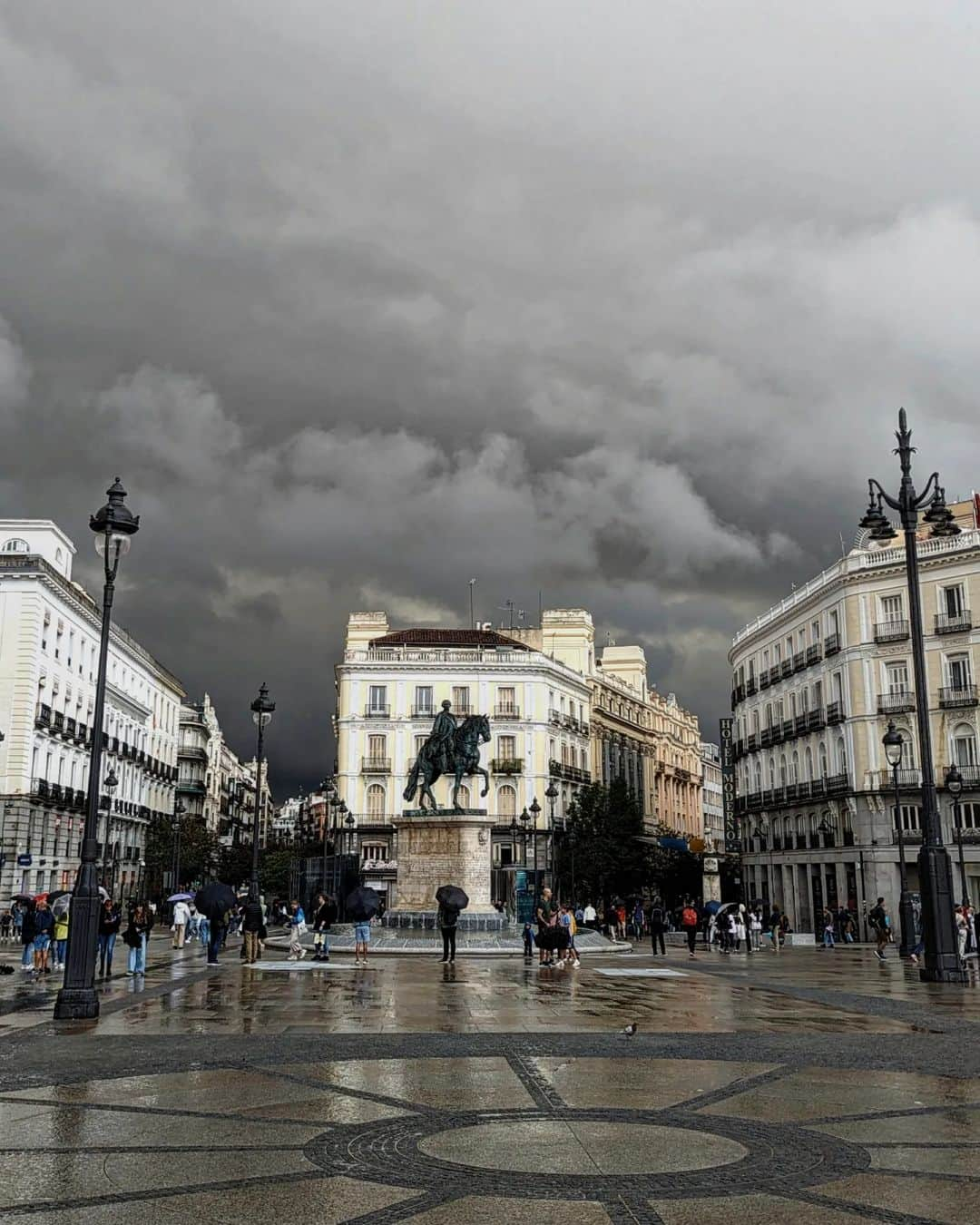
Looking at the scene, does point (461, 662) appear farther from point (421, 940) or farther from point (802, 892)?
point (421, 940)

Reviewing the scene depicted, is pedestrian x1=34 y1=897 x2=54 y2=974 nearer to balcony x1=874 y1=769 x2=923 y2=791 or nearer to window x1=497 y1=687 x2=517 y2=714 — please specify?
balcony x1=874 y1=769 x2=923 y2=791

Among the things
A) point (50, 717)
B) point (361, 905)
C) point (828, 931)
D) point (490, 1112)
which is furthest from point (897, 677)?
point (490, 1112)

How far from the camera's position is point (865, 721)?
5362cm

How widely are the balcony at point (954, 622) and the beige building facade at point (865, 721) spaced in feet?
0.14

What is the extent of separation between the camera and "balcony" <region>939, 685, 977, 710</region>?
50.8 m

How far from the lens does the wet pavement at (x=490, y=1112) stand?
5781 mm

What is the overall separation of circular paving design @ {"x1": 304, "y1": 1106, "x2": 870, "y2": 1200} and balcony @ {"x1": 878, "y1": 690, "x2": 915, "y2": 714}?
4758cm

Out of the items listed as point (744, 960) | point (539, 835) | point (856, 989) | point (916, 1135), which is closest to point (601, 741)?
point (539, 835)

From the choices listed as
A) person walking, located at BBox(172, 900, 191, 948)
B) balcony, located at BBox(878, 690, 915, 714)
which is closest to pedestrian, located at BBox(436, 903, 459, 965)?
person walking, located at BBox(172, 900, 191, 948)

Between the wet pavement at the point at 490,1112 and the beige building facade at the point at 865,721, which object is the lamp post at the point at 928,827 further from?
the beige building facade at the point at 865,721

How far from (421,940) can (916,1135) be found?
24710 mm

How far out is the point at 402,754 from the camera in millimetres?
72062

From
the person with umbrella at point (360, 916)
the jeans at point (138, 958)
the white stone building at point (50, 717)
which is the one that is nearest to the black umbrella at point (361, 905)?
the person with umbrella at point (360, 916)

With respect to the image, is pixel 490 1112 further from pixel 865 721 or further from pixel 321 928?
pixel 865 721
